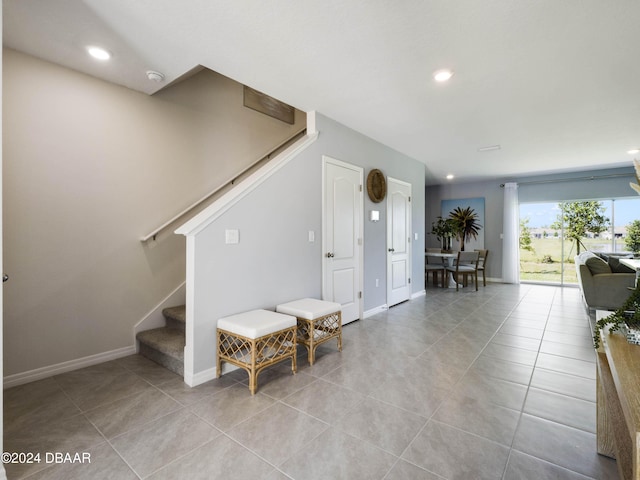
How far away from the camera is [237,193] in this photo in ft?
8.90

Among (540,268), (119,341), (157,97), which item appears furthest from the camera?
(540,268)

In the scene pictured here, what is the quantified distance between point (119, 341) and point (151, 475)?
180 cm

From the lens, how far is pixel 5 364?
93.1 inches

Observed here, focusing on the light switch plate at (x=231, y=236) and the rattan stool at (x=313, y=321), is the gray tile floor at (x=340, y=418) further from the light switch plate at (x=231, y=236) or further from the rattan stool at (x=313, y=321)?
the light switch plate at (x=231, y=236)

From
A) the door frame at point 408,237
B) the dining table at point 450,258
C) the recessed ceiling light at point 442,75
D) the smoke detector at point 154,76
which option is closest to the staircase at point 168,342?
the smoke detector at point 154,76

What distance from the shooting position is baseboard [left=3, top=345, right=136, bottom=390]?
2371mm

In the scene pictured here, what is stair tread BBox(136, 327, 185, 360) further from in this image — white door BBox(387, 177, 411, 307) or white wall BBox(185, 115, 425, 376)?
white door BBox(387, 177, 411, 307)

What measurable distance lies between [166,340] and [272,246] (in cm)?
125

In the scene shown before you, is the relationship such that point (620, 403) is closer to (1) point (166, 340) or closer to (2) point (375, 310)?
(1) point (166, 340)

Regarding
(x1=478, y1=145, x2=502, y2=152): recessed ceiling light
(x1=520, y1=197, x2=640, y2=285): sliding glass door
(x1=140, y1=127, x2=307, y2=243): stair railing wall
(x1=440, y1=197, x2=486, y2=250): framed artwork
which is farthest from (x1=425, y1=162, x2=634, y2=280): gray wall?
(x1=140, y1=127, x2=307, y2=243): stair railing wall

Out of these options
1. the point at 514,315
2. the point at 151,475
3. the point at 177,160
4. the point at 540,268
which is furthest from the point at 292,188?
the point at 540,268

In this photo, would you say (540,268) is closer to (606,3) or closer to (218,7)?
(606,3)

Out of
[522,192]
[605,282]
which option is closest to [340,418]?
[605,282]

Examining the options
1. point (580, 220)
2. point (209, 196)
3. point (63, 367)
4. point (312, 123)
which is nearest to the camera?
point (63, 367)
